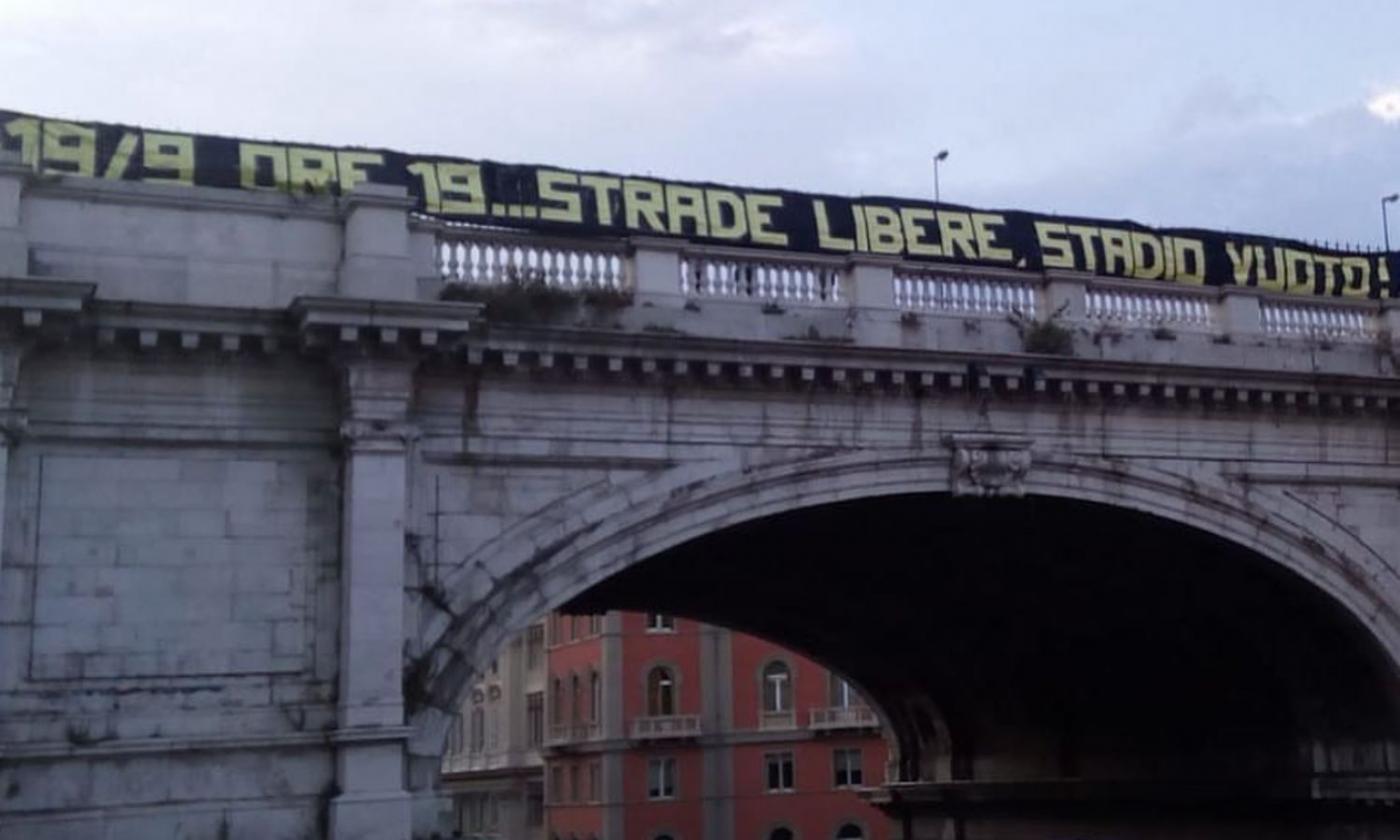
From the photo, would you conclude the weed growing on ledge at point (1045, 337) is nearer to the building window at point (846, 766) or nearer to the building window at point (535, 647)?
the building window at point (846, 766)

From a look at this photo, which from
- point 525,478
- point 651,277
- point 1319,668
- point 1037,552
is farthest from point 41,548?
point 1319,668

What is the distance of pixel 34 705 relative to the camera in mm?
21719

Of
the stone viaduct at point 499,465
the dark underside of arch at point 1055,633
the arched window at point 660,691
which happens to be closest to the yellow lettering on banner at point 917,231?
the stone viaduct at point 499,465

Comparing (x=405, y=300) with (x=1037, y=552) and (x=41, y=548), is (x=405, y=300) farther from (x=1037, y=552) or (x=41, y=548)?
(x=1037, y=552)

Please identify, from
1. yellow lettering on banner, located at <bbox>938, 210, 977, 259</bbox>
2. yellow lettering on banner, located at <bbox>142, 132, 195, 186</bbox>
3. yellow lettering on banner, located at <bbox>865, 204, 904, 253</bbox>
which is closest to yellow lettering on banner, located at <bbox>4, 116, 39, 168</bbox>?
yellow lettering on banner, located at <bbox>142, 132, 195, 186</bbox>

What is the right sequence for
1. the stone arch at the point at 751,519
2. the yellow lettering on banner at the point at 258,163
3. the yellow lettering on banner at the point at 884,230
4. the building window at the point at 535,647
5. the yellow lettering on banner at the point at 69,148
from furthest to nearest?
the building window at the point at 535,647 → the yellow lettering on banner at the point at 884,230 → the yellow lettering on banner at the point at 258,163 → the yellow lettering on banner at the point at 69,148 → the stone arch at the point at 751,519

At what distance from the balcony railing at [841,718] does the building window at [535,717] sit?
627 inches

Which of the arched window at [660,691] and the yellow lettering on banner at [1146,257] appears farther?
the arched window at [660,691]

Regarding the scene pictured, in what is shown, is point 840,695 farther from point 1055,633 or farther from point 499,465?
point 499,465

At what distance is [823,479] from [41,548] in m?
10.9

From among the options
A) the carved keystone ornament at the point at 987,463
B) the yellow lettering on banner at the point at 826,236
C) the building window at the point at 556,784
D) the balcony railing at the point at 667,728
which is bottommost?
the building window at the point at 556,784

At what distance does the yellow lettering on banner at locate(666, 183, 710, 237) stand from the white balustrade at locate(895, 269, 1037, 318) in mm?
3192

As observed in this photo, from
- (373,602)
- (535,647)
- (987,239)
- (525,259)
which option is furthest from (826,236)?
(535,647)

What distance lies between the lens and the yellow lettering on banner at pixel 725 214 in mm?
28062
